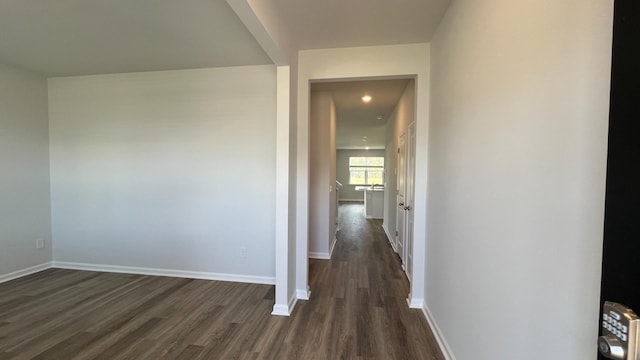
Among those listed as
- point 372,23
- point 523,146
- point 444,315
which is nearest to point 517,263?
point 523,146

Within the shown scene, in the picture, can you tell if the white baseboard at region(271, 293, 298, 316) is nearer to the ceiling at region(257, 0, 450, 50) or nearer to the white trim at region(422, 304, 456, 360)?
the white trim at region(422, 304, 456, 360)

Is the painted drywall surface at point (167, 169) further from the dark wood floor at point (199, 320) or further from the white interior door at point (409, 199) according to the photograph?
the white interior door at point (409, 199)

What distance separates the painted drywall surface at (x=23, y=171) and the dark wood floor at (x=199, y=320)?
16.2 inches

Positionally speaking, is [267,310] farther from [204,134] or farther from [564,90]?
[564,90]

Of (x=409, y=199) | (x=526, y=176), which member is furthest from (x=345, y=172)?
(x=526, y=176)

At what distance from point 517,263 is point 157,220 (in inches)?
151

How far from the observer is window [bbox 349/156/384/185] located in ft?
43.0

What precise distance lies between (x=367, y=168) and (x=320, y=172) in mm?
9158

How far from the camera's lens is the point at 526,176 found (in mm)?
1091

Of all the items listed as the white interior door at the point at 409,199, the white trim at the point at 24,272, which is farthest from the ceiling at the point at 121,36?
the white trim at the point at 24,272

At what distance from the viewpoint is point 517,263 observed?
1.14 m

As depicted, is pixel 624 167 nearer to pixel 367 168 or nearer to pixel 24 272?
pixel 24 272

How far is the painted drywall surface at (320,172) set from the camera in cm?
425

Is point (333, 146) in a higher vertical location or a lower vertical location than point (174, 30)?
lower
